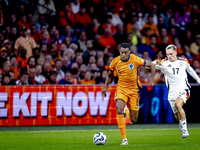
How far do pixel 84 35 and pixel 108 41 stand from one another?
107 cm

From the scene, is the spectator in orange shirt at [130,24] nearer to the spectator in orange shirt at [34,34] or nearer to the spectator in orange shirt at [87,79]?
the spectator in orange shirt at [87,79]

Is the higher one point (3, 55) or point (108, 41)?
point (108, 41)

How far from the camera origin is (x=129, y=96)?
8539mm

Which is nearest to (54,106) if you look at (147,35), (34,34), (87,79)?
(87,79)

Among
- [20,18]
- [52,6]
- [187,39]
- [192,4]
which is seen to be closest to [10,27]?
[20,18]

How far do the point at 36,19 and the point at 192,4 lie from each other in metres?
7.57

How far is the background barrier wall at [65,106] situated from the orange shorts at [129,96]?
4.03m

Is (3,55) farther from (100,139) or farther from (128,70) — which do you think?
(100,139)

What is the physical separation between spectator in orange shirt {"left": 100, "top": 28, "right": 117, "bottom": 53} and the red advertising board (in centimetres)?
297

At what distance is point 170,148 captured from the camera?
7.04 meters

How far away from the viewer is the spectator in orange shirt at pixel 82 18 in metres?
15.8

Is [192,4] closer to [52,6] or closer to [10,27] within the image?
[52,6]

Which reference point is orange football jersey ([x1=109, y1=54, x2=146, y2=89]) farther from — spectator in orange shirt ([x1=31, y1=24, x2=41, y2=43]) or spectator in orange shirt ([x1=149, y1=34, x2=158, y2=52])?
spectator in orange shirt ([x1=149, y1=34, x2=158, y2=52])

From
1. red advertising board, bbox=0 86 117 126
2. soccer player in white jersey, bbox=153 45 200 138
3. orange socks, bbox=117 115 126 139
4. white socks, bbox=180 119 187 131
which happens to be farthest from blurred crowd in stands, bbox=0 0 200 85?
orange socks, bbox=117 115 126 139
